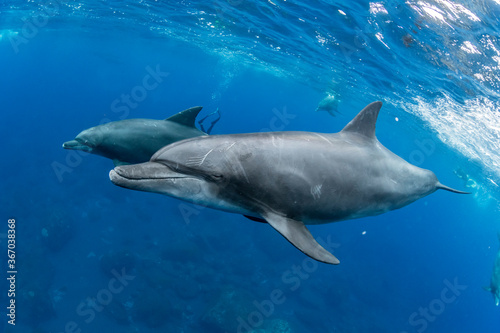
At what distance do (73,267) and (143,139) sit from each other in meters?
14.8

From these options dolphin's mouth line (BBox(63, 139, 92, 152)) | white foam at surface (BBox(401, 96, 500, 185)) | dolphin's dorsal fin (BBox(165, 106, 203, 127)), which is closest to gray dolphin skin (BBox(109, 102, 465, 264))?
dolphin's dorsal fin (BBox(165, 106, 203, 127))

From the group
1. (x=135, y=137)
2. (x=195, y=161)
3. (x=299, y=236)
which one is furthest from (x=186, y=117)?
(x=299, y=236)

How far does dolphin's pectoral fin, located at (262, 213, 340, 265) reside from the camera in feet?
10.6

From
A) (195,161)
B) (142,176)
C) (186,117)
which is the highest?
(195,161)

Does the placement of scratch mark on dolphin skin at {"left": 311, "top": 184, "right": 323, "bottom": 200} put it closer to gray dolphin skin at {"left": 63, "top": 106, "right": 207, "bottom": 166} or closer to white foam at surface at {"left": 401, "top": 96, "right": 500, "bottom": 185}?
gray dolphin skin at {"left": 63, "top": 106, "right": 207, "bottom": 166}

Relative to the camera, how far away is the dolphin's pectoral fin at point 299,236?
3.23m

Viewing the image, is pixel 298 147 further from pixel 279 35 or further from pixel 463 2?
pixel 279 35

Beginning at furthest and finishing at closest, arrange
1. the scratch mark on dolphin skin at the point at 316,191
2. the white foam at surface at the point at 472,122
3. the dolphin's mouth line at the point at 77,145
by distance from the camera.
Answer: the white foam at surface at the point at 472,122, the dolphin's mouth line at the point at 77,145, the scratch mark on dolphin skin at the point at 316,191

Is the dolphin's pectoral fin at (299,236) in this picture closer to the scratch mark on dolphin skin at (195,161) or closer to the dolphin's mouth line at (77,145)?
the scratch mark on dolphin skin at (195,161)

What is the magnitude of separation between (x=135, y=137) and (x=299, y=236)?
3952mm

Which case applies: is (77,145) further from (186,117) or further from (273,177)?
(273,177)

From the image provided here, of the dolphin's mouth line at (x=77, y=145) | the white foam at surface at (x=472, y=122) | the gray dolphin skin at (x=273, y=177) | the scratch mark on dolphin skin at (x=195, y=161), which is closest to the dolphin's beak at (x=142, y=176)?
the gray dolphin skin at (x=273, y=177)

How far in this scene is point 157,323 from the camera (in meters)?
14.0

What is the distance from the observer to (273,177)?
3.54 meters
